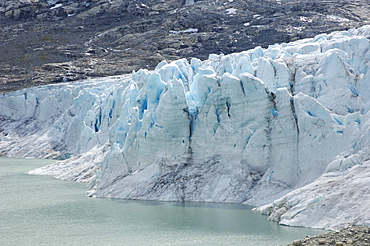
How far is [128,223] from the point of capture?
61.5ft

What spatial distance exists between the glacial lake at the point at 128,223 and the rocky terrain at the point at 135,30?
43658 millimetres

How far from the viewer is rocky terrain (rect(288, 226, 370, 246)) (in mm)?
11773

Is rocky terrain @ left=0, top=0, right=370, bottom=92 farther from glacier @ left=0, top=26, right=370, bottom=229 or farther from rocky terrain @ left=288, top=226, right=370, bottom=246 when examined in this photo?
rocky terrain @ left=288, top=226, right=370, bottom=246

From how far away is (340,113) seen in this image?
20688mm

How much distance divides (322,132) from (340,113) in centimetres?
125

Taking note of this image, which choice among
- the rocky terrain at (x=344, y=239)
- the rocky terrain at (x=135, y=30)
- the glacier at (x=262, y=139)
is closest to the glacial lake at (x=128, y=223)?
the glacier at (x=262, y=139)

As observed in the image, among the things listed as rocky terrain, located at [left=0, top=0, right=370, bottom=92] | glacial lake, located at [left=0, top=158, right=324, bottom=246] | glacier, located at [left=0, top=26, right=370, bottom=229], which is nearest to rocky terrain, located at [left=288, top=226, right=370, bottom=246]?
glacial lake, located at [left=0, top=158, right=324, bottom=246]

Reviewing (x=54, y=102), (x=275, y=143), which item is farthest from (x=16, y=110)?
(x=275, y=143)

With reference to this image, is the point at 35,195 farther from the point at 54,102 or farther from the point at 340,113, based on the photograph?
the point at 54,102

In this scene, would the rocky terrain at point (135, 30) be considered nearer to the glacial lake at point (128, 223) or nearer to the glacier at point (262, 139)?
the glacier at point (262, 139)

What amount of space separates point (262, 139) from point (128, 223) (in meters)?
6.34

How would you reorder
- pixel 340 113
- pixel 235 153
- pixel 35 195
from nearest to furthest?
1. pixel 340 113
2. pixel 235 153
3. pixel 35 195

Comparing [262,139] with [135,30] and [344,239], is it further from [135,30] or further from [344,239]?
[135,30]

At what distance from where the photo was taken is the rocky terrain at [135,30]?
6981cm
